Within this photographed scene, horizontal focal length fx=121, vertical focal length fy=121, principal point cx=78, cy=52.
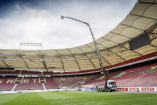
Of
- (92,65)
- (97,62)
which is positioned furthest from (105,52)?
(92,65)

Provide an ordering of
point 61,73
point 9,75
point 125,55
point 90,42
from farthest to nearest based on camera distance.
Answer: point 61,73 → point 9,75 → point 125,55 → point 90,42

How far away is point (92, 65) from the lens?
191ft

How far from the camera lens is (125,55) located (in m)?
Result: 45.2

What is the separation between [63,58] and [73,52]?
7.66 m

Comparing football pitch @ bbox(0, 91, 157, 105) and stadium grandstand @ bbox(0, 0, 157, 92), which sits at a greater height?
stadium grandstand @ bbox(0, 0, 157, 92)

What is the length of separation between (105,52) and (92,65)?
1464 cm

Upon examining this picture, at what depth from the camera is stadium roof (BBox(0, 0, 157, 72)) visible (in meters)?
24.1

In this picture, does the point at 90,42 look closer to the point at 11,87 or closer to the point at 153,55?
the point at 153,55

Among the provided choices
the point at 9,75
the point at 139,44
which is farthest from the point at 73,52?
the point at 9,75

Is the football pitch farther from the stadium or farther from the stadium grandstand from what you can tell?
the stadium grandstand

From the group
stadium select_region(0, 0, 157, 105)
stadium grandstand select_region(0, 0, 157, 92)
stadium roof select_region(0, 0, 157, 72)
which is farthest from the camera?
stadium grandstand select_region(0, 0, 157, 92)

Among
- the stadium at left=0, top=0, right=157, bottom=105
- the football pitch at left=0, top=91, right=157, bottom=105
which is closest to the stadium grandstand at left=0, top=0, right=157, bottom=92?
the stadium at left=0, top=0, right=157, bottom=105

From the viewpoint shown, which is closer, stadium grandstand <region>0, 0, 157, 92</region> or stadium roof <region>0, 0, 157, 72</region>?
stadium roof <region>0, 0, 157, 72</region>

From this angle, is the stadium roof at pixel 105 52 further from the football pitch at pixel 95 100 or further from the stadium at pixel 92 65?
the football pitch at pixel 95 100
